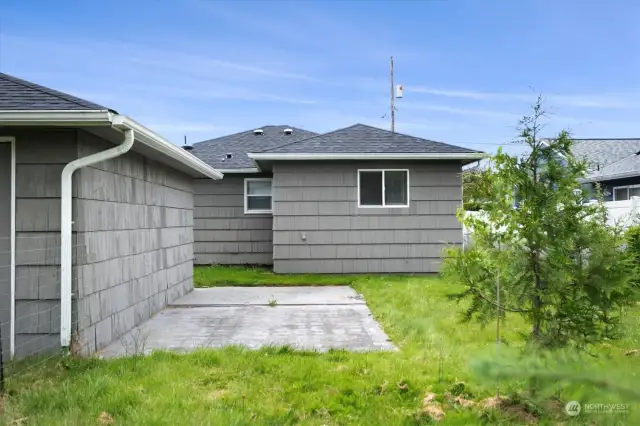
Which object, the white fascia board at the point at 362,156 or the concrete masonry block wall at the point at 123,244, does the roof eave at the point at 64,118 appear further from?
the white fascia board at the point at 362,156

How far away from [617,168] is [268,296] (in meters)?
12.5

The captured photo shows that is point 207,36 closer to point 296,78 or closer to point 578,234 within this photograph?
point 296,78

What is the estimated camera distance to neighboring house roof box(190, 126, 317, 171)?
45.6 feet

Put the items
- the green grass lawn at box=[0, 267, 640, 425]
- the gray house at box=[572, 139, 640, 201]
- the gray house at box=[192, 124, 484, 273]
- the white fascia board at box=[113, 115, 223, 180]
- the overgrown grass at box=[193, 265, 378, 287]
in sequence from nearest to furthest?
the green grass lawn at box=[0, 267, 640, 425], the white fascia board at box=[113, 115, 223, 180], the overgrown grass at box=[193, 265, 378, 287], the gray house at box=[192, 124, 484, 273], the gray house at box=[572, 139, 640, 201]

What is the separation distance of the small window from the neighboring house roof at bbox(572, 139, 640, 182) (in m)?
6.37

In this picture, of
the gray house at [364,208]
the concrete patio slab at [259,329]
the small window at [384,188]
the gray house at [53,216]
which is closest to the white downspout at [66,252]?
the gray house at [53,216]

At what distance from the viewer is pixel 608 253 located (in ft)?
10.5

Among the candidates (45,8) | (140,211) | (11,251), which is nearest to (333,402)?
(11,251)

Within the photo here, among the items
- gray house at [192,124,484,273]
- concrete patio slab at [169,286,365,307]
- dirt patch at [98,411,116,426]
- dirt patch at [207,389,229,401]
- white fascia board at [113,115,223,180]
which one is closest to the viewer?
dirt patch at [98,411,116,426]

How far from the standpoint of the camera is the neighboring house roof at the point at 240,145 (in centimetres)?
1391

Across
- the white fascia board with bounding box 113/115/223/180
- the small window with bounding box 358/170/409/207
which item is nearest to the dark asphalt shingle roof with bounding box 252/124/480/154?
the small window with bounding box 358/170/409/207

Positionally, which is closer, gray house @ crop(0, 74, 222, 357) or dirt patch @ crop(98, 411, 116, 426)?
dirt patch @ crop(98, 411, 116, 426)

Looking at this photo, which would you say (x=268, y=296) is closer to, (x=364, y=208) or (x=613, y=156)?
(x=364, y=208)

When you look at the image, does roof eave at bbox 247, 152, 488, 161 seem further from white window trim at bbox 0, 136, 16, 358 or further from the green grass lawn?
white window trim at bbox 0, 136, 16, 358
